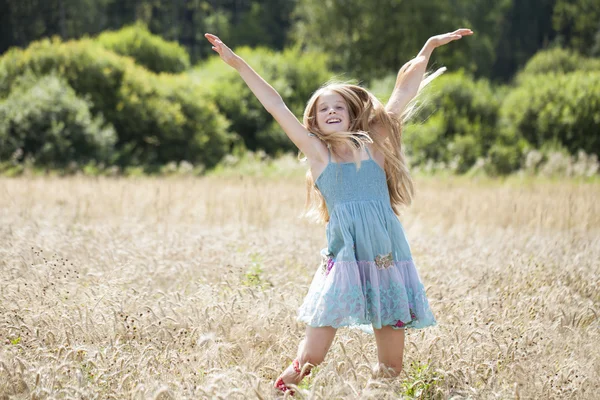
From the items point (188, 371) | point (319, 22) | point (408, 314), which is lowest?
point (188, 371)

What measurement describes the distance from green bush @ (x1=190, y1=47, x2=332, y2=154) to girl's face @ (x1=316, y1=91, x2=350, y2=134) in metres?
19.2

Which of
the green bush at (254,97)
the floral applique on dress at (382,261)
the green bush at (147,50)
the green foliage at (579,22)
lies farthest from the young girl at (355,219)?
the green foliage at (579,22)

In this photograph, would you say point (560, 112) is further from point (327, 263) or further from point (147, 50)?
point (327, 263)

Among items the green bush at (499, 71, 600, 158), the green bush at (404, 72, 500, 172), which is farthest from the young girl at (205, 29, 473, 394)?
the green bush at (499, 71, 600, 158)

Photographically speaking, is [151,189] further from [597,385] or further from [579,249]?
[597,385]

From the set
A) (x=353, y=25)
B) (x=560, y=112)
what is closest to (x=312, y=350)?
(x=560, y=112)

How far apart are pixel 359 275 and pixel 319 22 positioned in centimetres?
3583

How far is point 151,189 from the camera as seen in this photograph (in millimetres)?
10852

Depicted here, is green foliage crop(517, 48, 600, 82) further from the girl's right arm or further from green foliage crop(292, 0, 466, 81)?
the girl's right arm

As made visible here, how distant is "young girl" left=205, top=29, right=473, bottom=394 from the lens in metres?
3.37

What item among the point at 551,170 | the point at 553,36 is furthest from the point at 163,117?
the point at 553,36

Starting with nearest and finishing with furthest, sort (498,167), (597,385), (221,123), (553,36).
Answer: (597,385) < (498,167) < (221,123) < (553,36)

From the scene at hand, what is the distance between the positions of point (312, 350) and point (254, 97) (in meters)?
21.0

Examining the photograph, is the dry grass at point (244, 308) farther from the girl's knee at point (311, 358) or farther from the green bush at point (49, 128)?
the green bush at point (49, 128)
